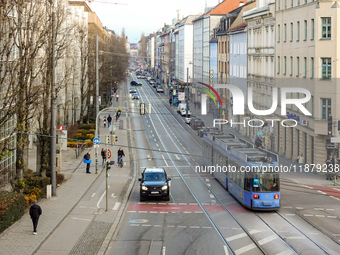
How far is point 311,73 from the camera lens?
3991 cm

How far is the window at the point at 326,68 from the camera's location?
125 feet

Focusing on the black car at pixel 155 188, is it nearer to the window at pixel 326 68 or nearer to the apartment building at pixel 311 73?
the apartment building at pixel 311 73

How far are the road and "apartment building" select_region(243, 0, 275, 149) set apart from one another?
12.9 m

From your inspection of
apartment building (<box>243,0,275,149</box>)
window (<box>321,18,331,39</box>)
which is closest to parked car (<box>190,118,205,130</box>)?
apartment building (<box>243,0,275,149</box>)

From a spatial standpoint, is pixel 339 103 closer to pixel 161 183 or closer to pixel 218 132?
pixel 218 132

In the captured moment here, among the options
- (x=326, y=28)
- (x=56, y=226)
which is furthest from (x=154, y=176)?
(x=326, y=28)

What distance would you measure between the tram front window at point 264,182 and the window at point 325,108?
14757 millimetres

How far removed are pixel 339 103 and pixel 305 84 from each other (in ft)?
15.8

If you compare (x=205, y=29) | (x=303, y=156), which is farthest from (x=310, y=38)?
(x=205, y=29)

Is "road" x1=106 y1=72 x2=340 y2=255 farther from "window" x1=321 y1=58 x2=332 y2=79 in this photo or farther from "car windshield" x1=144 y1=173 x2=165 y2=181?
"window" x1=321 y1=58 x2=332 y2=79

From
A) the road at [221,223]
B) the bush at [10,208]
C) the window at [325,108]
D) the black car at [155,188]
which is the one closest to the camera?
the road at [221,223]

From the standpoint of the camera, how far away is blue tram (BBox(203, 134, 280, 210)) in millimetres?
24656

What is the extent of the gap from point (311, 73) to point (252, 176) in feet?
58.0

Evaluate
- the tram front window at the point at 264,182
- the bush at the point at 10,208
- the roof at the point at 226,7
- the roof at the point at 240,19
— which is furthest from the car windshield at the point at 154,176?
the roof at the point at 226,7
